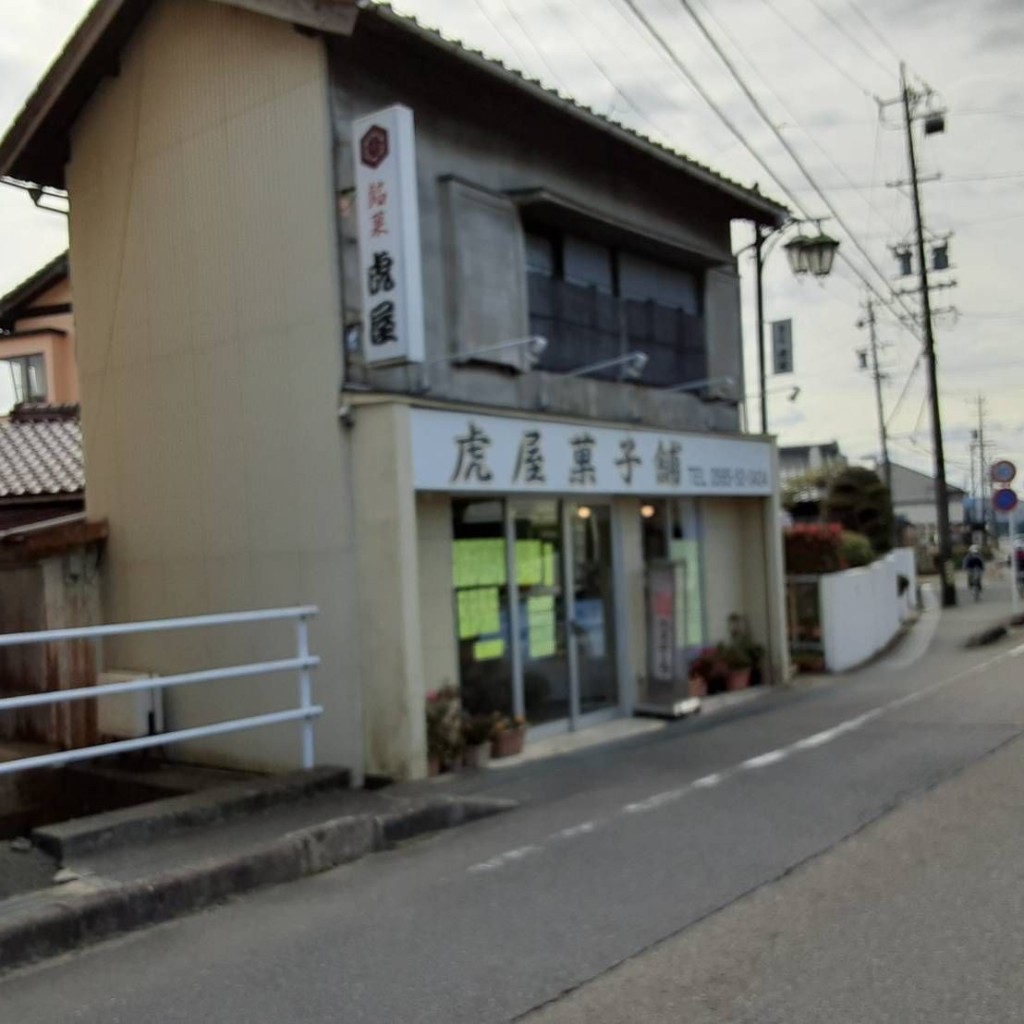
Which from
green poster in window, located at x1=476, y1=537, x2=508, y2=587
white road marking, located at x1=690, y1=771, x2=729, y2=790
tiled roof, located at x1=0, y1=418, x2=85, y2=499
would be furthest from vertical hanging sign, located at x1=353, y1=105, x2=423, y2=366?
tiled roof, located at x1=0, y1=418, x2=85, y2=499

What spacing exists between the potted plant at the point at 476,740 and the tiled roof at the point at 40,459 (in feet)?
20.2

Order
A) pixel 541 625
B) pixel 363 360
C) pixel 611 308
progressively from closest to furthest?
pixel 363 360
pixel 541 625
pixel 611 308

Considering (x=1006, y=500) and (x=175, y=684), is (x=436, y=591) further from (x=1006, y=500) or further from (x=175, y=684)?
(x=1006, y=500)

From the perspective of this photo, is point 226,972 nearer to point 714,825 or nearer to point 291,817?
point 291,817

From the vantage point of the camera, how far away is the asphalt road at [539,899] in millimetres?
4586

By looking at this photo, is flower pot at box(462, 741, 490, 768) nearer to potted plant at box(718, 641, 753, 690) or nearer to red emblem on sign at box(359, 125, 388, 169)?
red emblem on sign at box(359, 125, 388, 169)

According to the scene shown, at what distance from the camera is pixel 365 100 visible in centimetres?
922

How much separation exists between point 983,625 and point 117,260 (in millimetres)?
19483

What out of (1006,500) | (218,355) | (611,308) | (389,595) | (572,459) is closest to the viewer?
(389,595)

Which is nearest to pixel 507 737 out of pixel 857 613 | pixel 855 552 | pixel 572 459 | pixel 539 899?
pixel 572 459

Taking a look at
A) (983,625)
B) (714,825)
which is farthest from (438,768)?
(983,625)

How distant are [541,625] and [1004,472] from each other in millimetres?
15598

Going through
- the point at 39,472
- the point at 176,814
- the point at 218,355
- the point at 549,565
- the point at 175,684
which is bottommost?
the point at 176,814

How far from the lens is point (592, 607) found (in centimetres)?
1167
